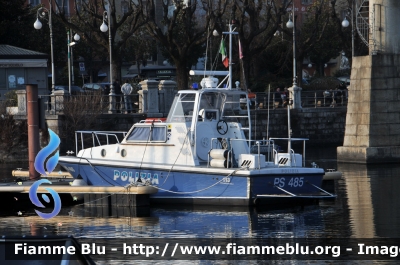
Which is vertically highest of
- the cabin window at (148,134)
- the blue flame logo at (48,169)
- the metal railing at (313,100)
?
the metal railing at (313,100)

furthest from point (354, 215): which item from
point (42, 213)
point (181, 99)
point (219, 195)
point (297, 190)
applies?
point (42, 213)

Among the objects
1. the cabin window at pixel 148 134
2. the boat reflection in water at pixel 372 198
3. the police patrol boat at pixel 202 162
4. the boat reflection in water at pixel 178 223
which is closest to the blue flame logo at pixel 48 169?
the boat reflection in water at pixel 178 223

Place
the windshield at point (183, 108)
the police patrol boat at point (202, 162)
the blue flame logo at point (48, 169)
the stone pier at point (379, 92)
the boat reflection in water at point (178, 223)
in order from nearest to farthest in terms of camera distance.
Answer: the boat reflection in water at point (178, 223)
the police patrol boat at point (202, 162)
the blue flame logo at point (48, 169)
the windshield at point (183, 108)
the stone pier at point (379, 92)

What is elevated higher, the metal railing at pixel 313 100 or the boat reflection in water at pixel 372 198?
the metal railing at pixel 313 100

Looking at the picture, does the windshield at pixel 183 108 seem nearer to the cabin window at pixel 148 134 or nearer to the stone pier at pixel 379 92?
the cabin window at pixel 148 134

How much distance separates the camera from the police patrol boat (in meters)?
20.2

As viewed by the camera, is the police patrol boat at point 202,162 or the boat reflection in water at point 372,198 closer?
the boat reflection in water at point 372,198

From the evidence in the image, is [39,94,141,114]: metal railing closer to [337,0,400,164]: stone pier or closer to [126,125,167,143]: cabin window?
[337,0,400,164]: stone pier

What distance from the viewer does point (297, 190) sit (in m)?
20.5

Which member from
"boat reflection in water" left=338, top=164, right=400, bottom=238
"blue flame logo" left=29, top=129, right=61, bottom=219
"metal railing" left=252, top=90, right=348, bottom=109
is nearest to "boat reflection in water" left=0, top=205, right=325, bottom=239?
"blue flame logo" left=29, top=129, right=61, bottom=219

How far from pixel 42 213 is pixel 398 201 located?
8.74 m

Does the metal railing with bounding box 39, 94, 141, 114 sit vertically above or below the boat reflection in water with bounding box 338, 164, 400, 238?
above

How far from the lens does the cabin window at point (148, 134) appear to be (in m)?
21.6

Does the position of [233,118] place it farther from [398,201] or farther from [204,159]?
[398,201]
